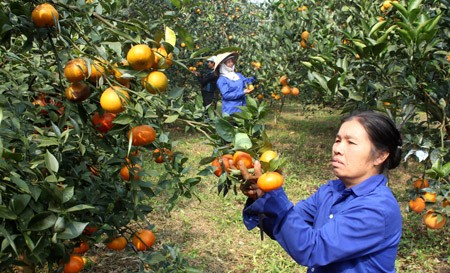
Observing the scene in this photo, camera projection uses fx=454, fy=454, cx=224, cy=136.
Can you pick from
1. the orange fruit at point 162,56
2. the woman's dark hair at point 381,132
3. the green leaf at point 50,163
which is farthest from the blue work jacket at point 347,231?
the green leaf at point 50,163

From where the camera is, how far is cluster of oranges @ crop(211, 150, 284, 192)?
1200 mm

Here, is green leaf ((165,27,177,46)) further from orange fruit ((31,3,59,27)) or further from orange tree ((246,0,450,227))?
orange tree ((246,0,450,227))

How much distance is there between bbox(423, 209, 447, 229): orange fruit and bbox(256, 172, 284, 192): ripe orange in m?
1.59

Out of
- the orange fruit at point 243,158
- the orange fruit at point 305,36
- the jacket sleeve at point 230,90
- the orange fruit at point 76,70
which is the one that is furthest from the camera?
the jacket sleeve at point 230,90

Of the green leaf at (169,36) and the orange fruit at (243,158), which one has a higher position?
the green leaf at (169,36)

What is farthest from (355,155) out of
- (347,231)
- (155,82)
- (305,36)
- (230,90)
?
(230,90)

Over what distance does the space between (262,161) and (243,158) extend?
53 millimetres

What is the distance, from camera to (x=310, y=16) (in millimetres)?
4852

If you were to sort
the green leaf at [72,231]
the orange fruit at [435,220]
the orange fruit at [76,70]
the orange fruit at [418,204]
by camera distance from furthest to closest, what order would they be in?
the orange fruit at [418,204] → the orange fruit at [435,220] → the orange fruit at [76,70] → the green leaf at [72,231]

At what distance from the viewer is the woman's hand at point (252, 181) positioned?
3.96ft

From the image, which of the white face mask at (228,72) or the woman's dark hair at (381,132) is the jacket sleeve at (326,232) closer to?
the woman's dark hair at (381,132)

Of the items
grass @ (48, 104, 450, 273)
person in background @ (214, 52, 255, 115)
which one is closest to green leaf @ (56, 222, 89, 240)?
grass @ (48, 104, 450, 273)

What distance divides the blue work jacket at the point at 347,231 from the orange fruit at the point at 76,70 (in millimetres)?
592

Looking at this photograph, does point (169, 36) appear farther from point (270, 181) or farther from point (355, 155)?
point (355, 155)
